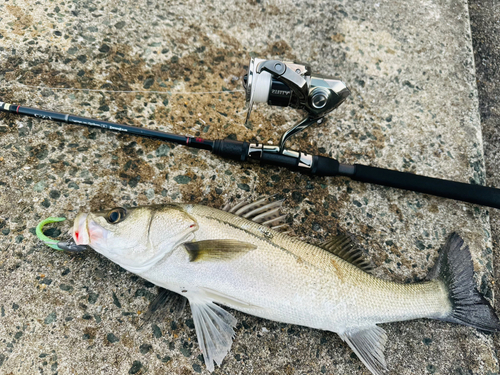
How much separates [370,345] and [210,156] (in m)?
1.47

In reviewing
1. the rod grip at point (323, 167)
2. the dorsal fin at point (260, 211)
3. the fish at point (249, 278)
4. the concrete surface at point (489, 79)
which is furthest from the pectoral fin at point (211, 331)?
the concrete surface at point (489, 79)

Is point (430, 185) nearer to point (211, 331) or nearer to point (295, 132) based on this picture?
point (295, 132)

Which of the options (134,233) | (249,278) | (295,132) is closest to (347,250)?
(249,278)

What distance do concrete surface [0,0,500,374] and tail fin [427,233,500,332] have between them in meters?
0.20

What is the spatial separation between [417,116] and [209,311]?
211 centimetres

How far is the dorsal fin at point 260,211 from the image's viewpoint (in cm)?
196

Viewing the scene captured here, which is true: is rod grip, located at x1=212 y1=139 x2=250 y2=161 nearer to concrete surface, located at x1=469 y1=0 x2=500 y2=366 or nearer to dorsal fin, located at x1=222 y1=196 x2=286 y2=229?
dorsal fin, located at x1=222 y1=196 x2=286 y2=229

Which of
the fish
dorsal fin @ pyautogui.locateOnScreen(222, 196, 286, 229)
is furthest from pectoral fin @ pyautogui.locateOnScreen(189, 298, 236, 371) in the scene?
dorsal fin @ pyautogui.locateOnScreen(222, 196, 286, 229)

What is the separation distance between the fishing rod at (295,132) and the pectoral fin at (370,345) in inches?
36.1

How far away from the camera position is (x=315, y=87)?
185cm

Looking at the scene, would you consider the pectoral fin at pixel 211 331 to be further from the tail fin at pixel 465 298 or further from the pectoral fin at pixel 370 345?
the tail fin at pixel 465 298

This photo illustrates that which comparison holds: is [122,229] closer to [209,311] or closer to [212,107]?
[209,311]

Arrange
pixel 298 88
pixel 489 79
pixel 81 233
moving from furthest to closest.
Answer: pixel 489 79 < pixel 298 88 < pixel 81 233

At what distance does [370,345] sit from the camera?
1877 millimetres
